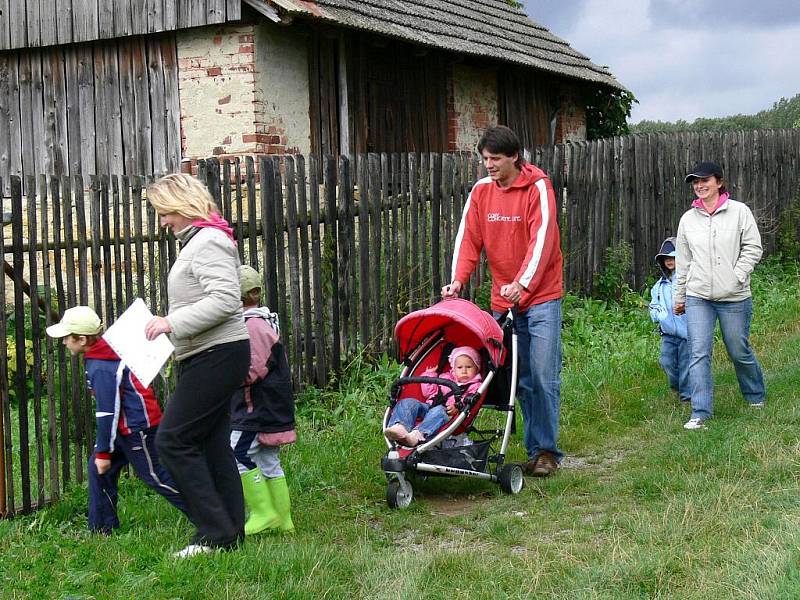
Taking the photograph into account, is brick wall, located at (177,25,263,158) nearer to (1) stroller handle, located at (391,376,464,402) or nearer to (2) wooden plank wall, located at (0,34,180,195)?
(2) wooden plank wall, located at (0,34,180,195)

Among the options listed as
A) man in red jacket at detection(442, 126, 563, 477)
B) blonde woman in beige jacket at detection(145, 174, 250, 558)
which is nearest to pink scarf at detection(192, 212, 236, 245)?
blonde woman in beige jacket at detection(145, 174, 250, 558)

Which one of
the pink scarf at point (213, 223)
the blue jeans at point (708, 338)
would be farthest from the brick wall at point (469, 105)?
the pink scarf at point (213, 223)

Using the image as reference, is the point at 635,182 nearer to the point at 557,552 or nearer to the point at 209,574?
the point at 557,552

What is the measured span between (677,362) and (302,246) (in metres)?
3.09

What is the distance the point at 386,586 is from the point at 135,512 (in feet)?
6.19

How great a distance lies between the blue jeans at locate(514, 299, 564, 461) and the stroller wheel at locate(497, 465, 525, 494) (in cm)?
44

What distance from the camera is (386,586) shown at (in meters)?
4.45

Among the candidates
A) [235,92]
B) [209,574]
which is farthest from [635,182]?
[209,574]

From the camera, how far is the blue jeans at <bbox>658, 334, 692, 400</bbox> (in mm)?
8047

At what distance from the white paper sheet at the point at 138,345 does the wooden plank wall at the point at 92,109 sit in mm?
6752

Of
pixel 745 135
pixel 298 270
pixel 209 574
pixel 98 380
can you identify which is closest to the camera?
pixel 209 574

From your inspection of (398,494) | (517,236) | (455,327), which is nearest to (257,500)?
(398,494)

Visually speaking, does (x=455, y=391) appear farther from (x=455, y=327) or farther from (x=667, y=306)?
(x=667, y=306)

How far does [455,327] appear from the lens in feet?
21.0
